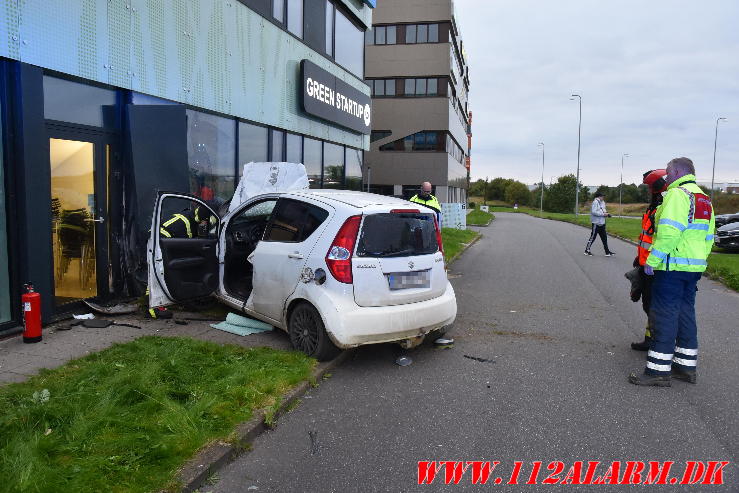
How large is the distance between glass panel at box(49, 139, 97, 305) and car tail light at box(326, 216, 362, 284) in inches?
139

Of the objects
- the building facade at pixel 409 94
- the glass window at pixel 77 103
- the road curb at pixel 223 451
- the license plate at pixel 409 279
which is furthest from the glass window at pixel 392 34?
the road curb at pixel 223 451

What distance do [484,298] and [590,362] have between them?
3.61m


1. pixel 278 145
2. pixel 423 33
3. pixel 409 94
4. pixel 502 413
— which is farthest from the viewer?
pixel 409 94

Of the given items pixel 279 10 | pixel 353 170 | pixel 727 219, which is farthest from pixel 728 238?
pixel 279 10

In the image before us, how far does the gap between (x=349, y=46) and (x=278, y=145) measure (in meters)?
5.56

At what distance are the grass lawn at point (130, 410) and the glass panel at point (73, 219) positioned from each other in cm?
191

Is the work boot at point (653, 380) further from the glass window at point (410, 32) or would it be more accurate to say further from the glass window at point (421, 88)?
the glass window at point (410, 32)

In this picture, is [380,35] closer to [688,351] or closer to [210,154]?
[210,154]

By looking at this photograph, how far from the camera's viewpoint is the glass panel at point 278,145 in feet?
39.9

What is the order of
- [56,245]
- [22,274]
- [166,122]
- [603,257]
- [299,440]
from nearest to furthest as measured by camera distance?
[299,440] → [22,274] → [56,245] → [166,122] → [603,257]

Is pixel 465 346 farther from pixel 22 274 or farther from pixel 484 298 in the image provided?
pixel 22 274

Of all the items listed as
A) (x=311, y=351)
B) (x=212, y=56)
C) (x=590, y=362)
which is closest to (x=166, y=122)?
(x=212, y=56)

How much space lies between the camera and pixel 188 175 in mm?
8672

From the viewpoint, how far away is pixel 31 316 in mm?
5699
